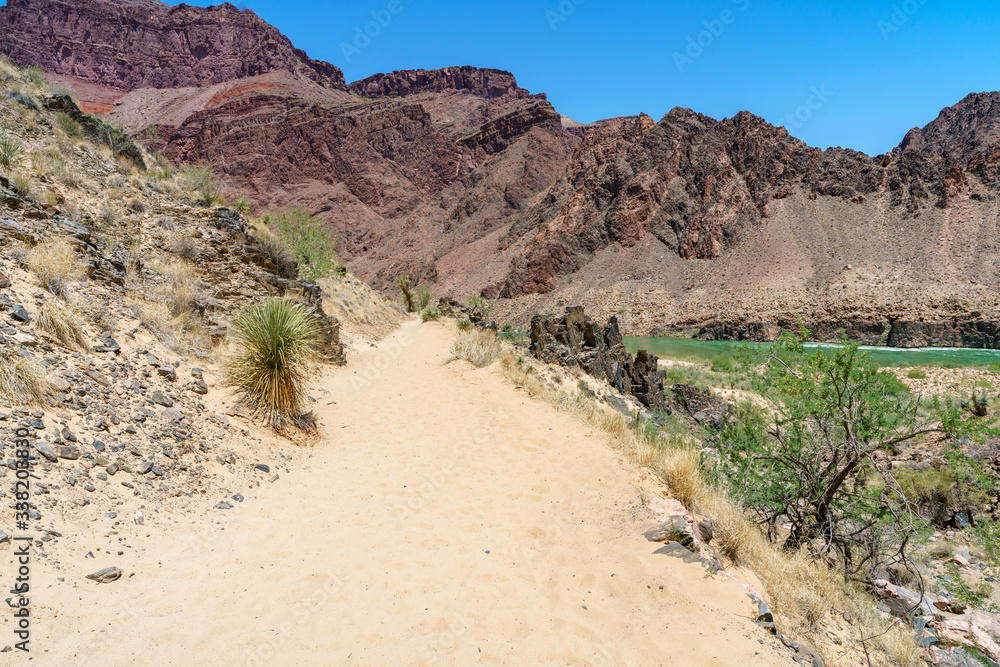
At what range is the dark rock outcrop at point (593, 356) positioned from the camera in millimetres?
15297

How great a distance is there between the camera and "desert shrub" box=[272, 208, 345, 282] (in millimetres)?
19656

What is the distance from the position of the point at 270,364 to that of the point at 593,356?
11043 mm

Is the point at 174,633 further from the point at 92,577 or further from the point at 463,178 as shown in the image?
the point at 463,178

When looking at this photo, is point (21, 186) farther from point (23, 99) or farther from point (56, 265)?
point (23, 99)

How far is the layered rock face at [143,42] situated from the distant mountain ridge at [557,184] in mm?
458

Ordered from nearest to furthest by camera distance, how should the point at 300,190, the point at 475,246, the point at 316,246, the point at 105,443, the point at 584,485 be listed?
the point at 105,443, the point at 584,485, the point at 316,246, the point at 475,246, the point at 300,190

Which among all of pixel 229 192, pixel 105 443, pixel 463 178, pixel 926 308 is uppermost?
pixel 463 178

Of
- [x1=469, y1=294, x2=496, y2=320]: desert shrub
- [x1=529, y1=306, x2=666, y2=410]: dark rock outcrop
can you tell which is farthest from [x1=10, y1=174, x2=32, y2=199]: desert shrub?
[x1=469, y1=294, x2=496, y2=320]: desert shrub

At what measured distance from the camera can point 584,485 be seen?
17.9ft

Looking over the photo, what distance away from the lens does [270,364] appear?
6566 mm

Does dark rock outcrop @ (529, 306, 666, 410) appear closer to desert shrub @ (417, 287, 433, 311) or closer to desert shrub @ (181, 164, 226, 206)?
desert shrub @ (181, 164, 226, 206)

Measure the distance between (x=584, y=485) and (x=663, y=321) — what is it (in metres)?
56.2

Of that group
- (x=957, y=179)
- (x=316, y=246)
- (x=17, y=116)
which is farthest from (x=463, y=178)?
(x=17, y=116)

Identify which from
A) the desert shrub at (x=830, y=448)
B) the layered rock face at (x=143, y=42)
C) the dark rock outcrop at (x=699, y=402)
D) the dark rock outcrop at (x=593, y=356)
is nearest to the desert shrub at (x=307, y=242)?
the dark rock outcrop at (x=593, y=356)
